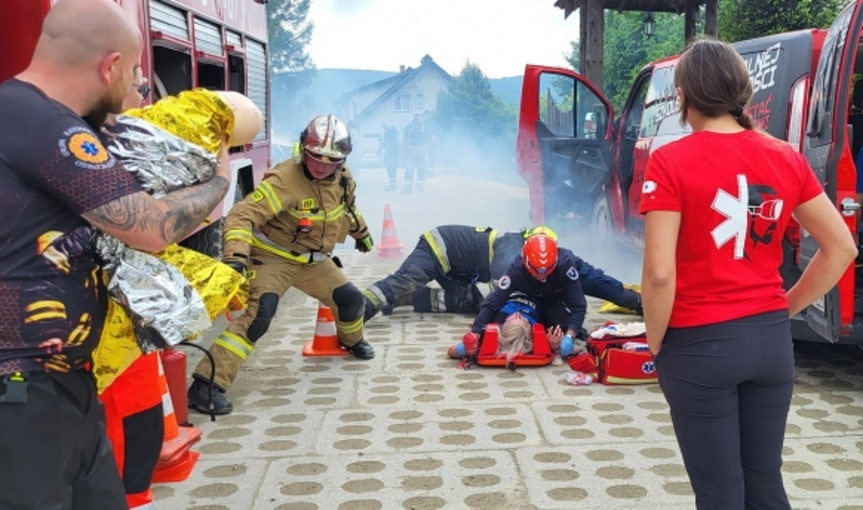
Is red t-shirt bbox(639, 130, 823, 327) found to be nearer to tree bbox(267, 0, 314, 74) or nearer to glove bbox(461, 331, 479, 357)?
glove bbox(461, 331, 479, 357)

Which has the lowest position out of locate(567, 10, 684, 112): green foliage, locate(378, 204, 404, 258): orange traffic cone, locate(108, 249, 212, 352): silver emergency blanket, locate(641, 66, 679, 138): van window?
locate(378, 204, 404, 258): orange traffic cone

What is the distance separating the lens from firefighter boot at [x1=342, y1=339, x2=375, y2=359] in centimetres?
583

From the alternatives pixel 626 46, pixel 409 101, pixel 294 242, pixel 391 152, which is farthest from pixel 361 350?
pixel 409 101

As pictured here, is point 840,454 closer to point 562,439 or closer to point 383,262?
point 562,439

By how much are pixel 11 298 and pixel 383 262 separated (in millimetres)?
8123

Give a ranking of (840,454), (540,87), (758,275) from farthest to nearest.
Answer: (540,87), (840,454), (758,275)

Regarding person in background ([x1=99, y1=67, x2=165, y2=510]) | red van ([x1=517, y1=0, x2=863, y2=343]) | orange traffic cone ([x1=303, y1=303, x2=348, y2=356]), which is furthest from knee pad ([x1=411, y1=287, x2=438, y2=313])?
person in background ([x1=99, y1=67, x2=165, y2=510])

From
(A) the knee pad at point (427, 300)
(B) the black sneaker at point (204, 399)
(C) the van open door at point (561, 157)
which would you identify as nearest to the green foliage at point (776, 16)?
(C) the van open door at point (561, 157)

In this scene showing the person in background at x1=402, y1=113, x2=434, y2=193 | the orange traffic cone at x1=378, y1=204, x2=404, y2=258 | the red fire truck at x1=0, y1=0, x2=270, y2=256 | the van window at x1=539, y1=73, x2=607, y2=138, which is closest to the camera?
the red fire truck at x1=0, y1=0, x2=270, y2=256

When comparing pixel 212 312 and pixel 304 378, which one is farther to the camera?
pixel 304 378

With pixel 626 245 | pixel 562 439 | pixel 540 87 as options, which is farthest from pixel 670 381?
pixel 540 87

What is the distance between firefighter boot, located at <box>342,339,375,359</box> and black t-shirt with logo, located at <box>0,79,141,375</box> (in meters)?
3.96

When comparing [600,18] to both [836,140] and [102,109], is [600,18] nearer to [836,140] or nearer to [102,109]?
[836,140]

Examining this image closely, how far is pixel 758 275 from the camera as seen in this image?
224 centimetres
